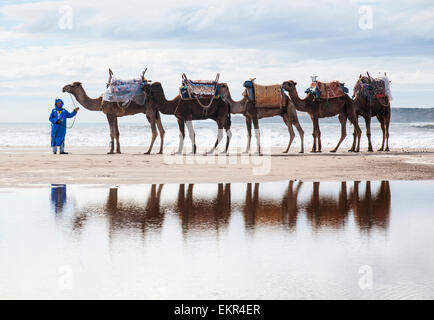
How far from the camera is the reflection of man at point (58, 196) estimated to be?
8774mm

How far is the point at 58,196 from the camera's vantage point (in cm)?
1012

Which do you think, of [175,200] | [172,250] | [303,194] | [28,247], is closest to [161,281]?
[172,250]

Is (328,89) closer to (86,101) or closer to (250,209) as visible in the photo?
(86,101)

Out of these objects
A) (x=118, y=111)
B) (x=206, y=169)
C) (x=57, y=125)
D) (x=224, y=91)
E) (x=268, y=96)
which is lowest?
(x=206, y=169)

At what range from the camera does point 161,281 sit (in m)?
5.03

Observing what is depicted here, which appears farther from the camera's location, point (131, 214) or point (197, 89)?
point (197, 89)

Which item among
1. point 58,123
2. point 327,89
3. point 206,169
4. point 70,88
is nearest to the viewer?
point 206,169

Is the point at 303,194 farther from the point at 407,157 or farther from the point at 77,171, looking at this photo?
the point at 407,157

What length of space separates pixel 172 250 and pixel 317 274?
4.82ft

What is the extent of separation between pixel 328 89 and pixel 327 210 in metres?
13.2

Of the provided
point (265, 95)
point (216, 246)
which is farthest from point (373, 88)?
point (216, 246)

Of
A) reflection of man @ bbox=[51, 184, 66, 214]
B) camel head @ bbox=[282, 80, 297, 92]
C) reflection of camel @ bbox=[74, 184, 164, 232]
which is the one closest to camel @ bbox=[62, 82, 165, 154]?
camel head @ bbox=[282, 80, 297, 92]

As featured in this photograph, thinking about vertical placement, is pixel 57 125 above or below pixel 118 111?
below

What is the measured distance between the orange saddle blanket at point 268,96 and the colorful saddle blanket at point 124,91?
135 inches
